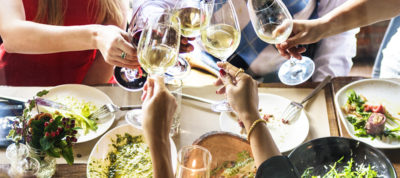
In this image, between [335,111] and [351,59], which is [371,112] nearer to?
[335,111]

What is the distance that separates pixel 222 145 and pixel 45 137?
0.46m

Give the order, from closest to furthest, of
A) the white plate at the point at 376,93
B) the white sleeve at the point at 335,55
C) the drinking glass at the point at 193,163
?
1. the drinking glass at the point at 193,163
2. the white plate at the point at 376,93
3. the white sleeve at the point at 335,55

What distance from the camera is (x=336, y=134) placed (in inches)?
44.9

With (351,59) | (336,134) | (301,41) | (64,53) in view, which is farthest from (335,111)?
(64,53)

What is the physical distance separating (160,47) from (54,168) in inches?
17.5

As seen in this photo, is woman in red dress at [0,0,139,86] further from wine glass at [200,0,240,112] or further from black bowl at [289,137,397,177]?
black bowl at [289,137,397,177]

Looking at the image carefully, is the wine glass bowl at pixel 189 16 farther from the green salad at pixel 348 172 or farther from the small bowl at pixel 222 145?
the green salad at pixel 348 172

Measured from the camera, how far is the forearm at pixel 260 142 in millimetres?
869

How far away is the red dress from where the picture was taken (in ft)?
4.65

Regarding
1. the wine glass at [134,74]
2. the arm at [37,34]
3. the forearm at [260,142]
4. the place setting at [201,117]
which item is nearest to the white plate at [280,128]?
the place setting at [201,117]

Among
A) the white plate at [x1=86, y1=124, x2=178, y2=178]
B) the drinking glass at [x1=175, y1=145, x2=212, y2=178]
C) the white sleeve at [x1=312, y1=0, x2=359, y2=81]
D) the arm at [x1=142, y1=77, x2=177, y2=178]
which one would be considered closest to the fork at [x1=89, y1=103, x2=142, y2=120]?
the white plate at [x1=86, y1=124, x2=178, y2=178]

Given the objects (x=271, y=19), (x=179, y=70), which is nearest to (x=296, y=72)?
(x=271, y=19)

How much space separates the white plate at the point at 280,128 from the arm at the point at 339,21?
185 mm

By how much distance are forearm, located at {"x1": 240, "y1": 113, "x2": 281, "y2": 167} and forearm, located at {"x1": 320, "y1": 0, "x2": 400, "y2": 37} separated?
23.2 inches
